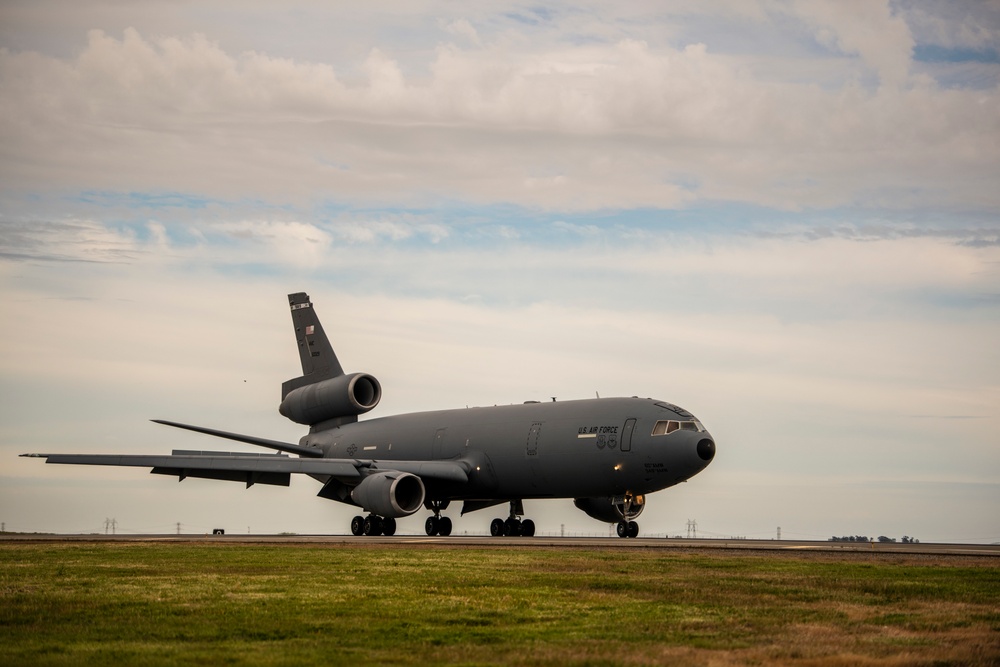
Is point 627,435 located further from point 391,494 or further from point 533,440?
point 391,494

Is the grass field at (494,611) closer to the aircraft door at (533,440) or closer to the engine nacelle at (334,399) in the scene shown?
the aircraft door at (533,440)

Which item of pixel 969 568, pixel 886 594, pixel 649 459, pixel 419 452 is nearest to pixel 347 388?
pixel 419 452

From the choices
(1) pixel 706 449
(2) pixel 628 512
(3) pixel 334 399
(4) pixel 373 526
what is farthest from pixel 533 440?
(3) pixel 334 399

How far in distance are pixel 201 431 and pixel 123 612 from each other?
29765mm

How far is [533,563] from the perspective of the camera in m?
22.5

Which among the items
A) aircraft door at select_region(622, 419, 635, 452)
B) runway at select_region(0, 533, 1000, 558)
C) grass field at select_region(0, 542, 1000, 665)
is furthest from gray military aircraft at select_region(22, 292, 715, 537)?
grass field at select_region(0, 542, 1000, 665)

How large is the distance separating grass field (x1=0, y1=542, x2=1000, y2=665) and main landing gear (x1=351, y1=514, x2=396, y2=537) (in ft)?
58.3

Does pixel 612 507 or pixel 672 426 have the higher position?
pixel 672 426

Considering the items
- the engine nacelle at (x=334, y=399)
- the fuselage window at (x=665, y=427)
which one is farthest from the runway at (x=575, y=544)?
the engine nacelle at (x=334, y=399)

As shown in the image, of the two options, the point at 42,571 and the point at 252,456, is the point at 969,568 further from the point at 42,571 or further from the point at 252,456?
the point at 252,456

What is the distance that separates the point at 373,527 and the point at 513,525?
17.3 ft

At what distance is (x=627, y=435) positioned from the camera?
35969 millimetres

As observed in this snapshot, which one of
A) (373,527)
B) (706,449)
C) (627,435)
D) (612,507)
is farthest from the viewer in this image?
(373,527)

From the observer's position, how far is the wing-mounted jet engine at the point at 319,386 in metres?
47.1
